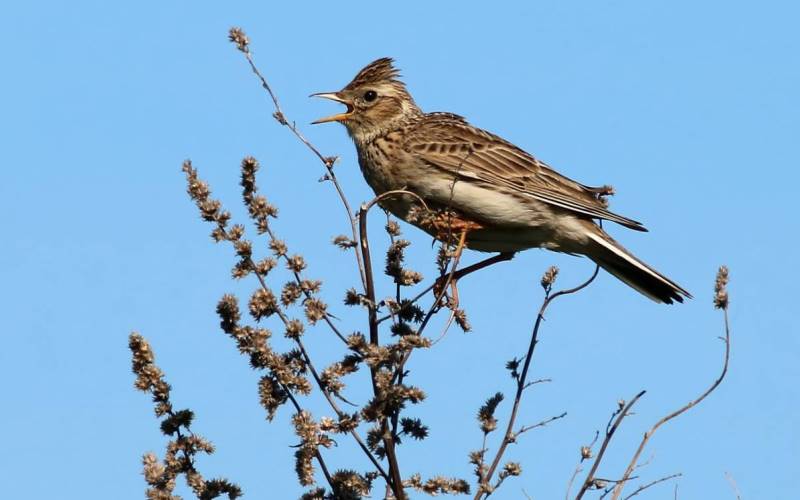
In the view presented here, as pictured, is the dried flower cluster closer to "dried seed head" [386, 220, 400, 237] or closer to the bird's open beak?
"dried seed head" [386, 220, 400, 237]

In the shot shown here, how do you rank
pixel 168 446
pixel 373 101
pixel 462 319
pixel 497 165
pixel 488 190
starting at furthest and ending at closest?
1. pixel 373 101
2. pixel 497 165
3. pixel 488 190
4. pixel 462 319
5. pixel 168 446

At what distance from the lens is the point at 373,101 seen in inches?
362

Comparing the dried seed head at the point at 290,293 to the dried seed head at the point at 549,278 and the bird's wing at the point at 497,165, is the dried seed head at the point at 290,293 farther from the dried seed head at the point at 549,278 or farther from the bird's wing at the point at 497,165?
the bird's wing at the point at 497,165

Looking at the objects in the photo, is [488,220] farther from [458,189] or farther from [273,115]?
[273,115]

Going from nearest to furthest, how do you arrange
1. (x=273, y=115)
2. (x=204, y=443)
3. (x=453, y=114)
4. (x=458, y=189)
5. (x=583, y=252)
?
(x=204, y=443) < (x=273, y=115) < (x=458, y=189) < (x=583, y=252) < (x=453, y=114)

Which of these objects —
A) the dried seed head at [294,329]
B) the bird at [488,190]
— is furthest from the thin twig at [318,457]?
the bird at [488,190]

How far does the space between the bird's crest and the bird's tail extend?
2.33m

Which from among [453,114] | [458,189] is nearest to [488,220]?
[458,189]

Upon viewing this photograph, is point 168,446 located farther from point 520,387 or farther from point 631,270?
point 631,270

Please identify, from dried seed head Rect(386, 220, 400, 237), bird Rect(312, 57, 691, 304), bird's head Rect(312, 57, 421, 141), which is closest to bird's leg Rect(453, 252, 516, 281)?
bird Rect(312, 57, 691, 304)

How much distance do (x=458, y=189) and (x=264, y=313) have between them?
12.4ft

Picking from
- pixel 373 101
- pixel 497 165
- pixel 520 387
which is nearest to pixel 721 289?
pixel 520 387

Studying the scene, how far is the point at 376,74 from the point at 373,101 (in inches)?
14.9

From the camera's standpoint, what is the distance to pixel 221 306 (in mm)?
4367
